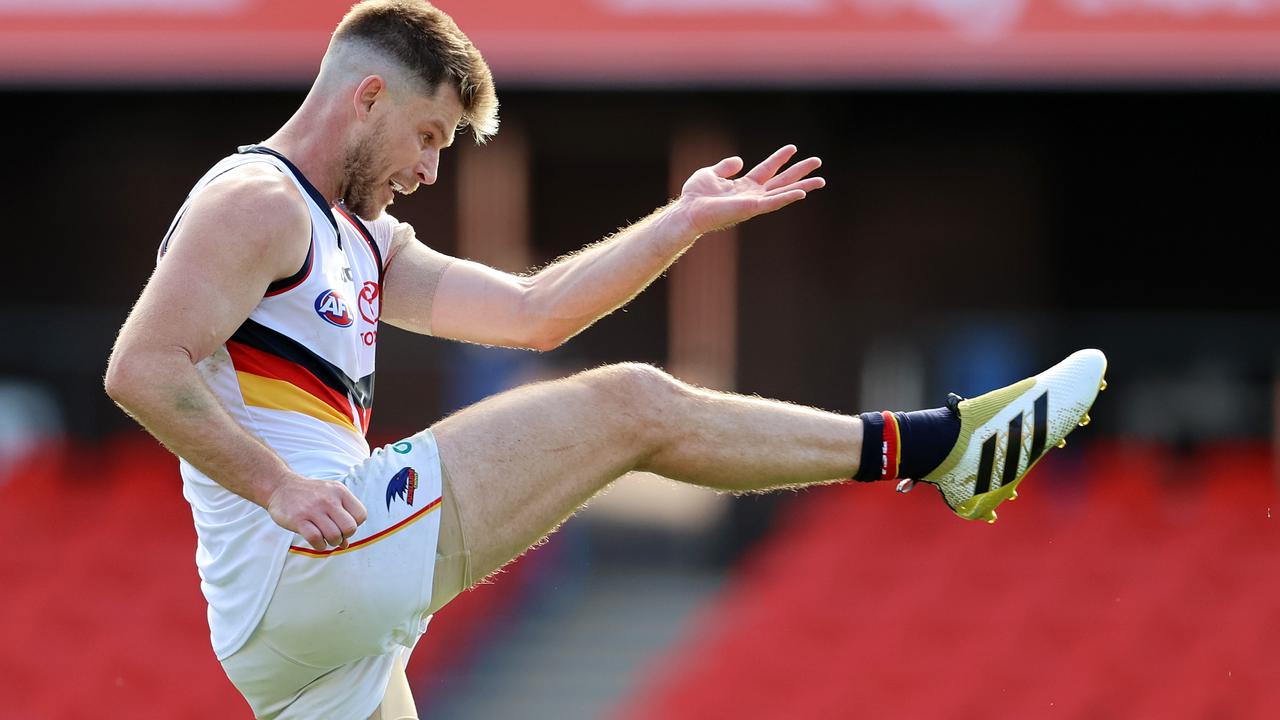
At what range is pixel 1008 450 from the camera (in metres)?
3.79

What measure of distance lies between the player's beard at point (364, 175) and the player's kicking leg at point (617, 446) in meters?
0.54

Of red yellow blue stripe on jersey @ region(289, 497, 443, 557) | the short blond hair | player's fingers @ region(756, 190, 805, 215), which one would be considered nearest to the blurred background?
player's fingers @ region(756, 190, 805, 215)

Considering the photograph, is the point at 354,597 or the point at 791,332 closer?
the point at 354,597

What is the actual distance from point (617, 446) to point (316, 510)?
0.73m

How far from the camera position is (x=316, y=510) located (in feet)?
10.4

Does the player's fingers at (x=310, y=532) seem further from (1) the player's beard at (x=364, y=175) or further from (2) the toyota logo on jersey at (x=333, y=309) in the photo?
(1) the player's beard at (x=364, y=175)

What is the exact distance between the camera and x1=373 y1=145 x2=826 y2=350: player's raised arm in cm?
377

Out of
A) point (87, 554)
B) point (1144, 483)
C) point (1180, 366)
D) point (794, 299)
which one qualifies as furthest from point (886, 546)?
point (87, 554)

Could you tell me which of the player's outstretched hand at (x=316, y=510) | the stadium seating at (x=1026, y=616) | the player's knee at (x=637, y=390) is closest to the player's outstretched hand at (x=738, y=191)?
the player's knee at (x=637, y=390)

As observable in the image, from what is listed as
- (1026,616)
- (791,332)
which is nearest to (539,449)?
(1026,616)

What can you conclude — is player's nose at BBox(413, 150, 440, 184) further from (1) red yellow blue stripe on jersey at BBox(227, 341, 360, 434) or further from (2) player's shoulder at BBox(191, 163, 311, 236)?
(1) red yellow blue stripe on jersey at BBox(227, 341, 360, 434)

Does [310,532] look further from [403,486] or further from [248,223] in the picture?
[248,223]

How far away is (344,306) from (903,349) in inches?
243

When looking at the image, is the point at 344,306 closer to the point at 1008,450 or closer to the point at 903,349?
the point at 1008,450
